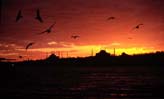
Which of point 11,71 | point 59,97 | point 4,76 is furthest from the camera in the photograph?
point 11,71

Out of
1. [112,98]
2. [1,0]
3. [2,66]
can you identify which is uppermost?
[1,0]

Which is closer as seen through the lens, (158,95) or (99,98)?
(99,98)

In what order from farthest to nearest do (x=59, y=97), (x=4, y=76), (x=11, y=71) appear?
1. (x=11, y=71)
2. (x=4, y=76)
3. (x=59, y=97)

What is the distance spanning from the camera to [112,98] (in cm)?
4238

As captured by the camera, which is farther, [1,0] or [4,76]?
[4,76]

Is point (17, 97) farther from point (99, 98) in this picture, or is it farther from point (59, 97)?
point (99, 98)

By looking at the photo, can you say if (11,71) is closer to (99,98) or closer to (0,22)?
(0,22)

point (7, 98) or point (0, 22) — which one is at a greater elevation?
point (0, 22)

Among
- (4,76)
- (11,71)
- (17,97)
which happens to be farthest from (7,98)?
(11,71)

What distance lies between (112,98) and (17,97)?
37.4 ft

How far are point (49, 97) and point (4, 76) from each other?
147ft

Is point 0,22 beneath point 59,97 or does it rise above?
above

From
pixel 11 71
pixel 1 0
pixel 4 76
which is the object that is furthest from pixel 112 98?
pixel 11 71

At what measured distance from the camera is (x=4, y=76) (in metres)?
86.5
